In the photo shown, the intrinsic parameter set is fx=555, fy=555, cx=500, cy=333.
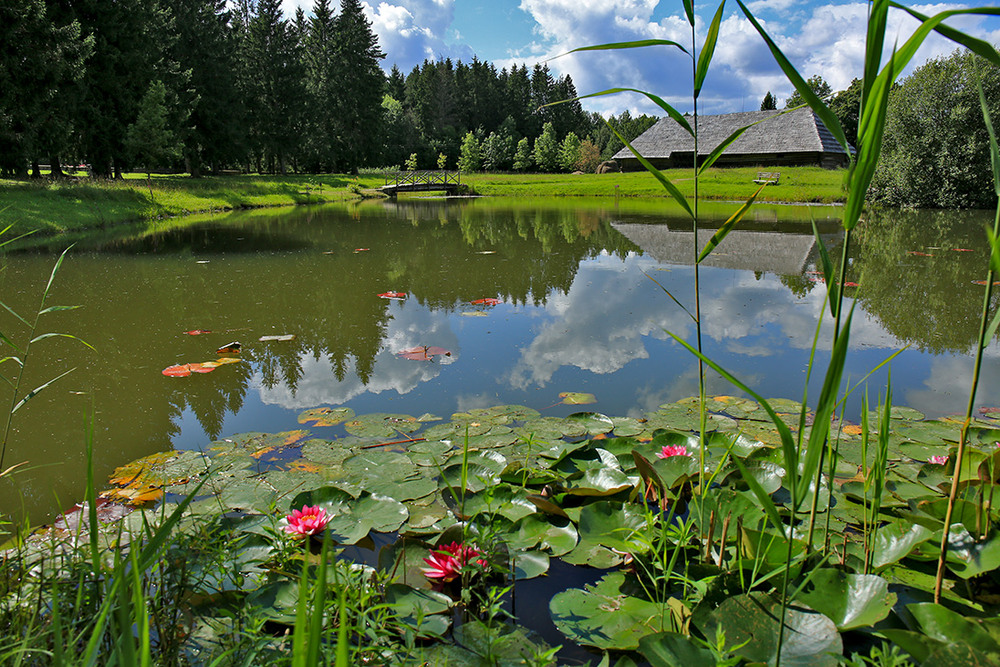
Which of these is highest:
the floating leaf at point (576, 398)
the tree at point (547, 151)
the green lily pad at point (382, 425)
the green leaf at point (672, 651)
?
the tree at point (547, 151)

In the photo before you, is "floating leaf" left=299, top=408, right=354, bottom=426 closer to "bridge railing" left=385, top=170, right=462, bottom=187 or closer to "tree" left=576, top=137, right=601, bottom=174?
"bridge railing" left=385, top=170, right=462, bottom=187

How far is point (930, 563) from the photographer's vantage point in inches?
65.9

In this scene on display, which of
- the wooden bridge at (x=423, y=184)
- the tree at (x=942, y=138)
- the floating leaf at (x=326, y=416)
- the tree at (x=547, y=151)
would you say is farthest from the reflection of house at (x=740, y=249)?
the tree at (x=547, y=151)

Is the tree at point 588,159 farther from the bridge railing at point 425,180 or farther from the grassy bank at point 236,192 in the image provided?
the bridge railing at point 425,180

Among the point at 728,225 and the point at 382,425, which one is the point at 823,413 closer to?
the point at 728,225

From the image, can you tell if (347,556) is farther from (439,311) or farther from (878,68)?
(439,311)

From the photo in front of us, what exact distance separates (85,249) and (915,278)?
12.3 metres

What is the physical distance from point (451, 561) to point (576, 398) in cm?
185

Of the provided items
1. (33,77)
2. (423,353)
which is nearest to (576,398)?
(423,353)

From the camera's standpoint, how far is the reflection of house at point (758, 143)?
28773 millimetres

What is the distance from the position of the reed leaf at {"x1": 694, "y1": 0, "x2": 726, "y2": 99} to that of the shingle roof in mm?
25879

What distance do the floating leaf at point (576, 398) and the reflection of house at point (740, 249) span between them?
5472mm

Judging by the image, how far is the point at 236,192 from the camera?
67.4 feet

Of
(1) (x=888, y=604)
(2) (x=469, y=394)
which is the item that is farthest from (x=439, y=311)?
(1) (x=888, y=604)
